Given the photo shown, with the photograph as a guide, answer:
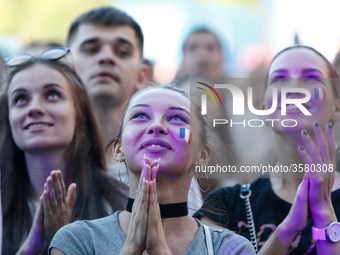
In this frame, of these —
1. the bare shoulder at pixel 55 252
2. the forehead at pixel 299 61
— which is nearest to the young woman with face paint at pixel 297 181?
the forehead at pixel 299 61

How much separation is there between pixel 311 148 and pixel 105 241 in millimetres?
990

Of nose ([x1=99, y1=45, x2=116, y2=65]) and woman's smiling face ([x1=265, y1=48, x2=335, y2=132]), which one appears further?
nose ([x1=99, y1=45, x2=116, y2=65])

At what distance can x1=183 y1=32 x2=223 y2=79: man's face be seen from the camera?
5742 millimetres

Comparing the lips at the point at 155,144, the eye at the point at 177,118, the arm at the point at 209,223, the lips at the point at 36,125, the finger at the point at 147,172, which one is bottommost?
the arm at the point at 209,223

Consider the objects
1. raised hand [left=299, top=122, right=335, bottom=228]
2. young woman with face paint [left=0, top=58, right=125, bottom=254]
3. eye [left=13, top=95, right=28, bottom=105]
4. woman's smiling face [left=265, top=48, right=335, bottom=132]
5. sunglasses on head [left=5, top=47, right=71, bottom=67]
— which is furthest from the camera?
sunglasses on head [left=5, top=47, right=71, bottom=67]

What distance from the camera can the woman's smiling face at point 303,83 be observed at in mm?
2777

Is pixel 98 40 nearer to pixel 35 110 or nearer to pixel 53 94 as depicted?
pixel 53 94

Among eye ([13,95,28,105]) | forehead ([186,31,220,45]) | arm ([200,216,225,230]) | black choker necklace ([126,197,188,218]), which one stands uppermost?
forehead ([186,31,220,45])

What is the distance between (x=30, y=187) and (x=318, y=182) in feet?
5.35

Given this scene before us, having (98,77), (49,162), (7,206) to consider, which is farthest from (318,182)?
(98,77)

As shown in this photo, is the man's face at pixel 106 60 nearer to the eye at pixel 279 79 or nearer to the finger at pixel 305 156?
the eye at pixel 279 79

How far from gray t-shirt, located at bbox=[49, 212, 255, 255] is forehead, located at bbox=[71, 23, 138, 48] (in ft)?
6.70

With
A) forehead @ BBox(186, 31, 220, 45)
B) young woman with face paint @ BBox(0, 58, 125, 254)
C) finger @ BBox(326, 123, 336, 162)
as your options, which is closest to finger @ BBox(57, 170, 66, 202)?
young woman with face paint @ BBox(0, 58, 125, 254)

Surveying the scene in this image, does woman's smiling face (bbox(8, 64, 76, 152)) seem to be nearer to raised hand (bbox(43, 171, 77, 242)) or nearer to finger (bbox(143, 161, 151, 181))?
raised hand (bbox(43, 171, 77, 242))
